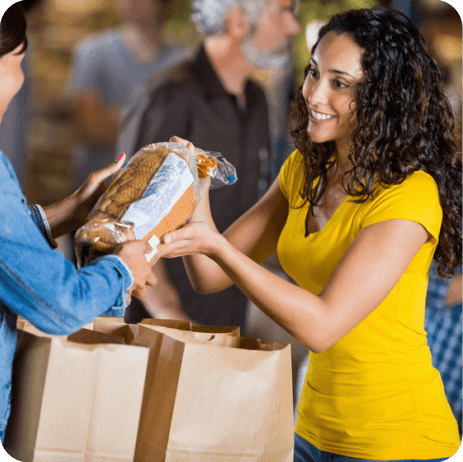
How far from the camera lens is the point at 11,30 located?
2.65 feet

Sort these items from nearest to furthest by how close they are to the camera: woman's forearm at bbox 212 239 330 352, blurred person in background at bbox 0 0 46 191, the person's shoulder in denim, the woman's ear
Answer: woman's forearm at bbox 212 239 330 352 < blurred person in background at bbox 0 0 46 191 < the person's shoulder in denim < the woman's ear

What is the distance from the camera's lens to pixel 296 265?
44.5 inches

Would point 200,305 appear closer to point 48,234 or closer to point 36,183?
point 36,183

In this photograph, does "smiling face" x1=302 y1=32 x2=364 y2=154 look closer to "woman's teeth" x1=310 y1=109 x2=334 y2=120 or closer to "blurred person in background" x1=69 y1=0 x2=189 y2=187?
"woman's teeth" x1=310 y1=109 x2=334 y2=120

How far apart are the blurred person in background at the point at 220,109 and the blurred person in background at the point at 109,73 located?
0.06 meters

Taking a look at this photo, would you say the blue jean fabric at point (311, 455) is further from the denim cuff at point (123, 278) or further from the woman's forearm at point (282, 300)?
the denim cuff at point (123, 278)

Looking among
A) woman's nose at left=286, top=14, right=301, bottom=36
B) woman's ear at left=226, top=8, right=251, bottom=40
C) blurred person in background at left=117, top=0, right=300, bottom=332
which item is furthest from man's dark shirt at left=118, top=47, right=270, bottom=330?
woman's nose at left=286, top=14, right=301, bottom=36

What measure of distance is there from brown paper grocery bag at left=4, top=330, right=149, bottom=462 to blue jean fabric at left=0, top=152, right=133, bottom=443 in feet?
0.22

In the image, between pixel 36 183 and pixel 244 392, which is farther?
pixel 36 183

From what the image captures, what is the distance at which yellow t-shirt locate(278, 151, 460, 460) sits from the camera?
100 centimetres

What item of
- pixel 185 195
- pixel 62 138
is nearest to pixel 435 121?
pixel 185 195

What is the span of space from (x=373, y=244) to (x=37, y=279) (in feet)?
1.96

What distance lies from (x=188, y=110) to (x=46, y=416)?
1564 mm

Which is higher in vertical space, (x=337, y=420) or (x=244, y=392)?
(x=244, y=392)
